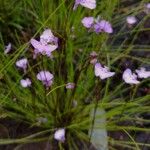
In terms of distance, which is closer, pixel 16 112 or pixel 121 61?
pixel 16 112

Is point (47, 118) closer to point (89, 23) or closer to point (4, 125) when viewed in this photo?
point (4, 125)

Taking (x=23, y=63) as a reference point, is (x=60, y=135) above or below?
below

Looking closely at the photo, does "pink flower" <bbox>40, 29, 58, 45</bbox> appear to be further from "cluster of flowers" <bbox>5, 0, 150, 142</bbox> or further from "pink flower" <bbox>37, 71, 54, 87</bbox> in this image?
"pink flower" <bbox>37, 71, 54, 87</bbox>

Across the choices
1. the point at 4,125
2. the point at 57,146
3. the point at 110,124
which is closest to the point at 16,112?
the point at 4,125

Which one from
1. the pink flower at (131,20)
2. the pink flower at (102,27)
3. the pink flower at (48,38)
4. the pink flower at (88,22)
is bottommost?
the pink flower at (48,38)

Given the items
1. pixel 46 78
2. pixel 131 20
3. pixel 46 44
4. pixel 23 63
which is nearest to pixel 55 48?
pixel 46 44

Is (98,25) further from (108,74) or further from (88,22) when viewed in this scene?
(108,74)

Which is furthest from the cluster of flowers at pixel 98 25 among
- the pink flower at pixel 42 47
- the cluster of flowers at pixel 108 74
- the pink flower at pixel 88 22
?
the pink flower at pixel 42 47

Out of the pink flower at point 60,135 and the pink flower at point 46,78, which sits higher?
→ the pink flower at point 46,78

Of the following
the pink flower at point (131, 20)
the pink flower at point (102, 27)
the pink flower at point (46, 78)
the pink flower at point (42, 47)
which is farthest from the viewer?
the pink flower at point (131, 20)

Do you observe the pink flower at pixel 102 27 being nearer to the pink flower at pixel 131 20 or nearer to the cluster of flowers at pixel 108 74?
the cluster of flowers at pixel 108 74

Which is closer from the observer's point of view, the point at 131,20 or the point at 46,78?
the point at 46,78
